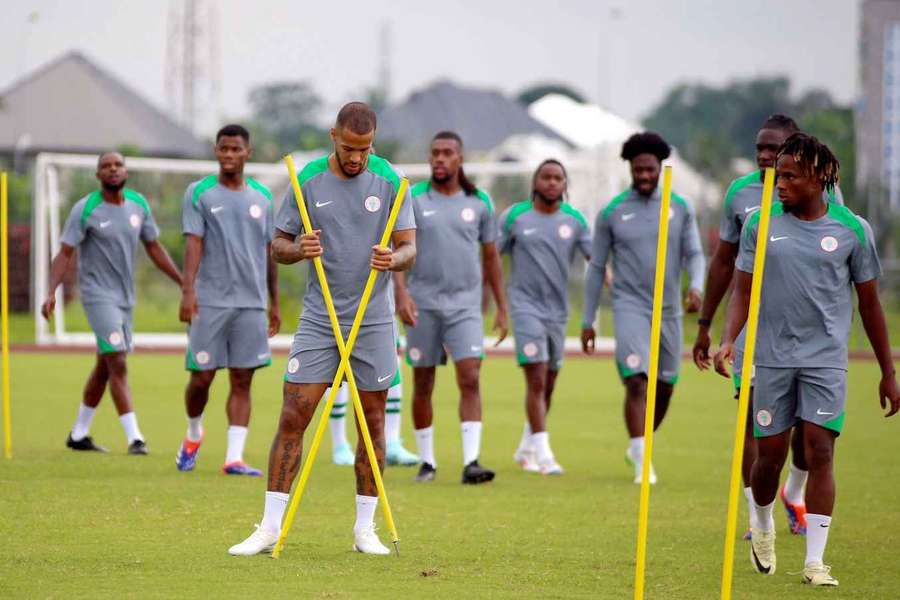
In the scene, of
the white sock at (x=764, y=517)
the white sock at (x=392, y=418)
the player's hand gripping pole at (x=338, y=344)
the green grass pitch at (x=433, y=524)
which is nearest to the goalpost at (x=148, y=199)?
the green grass pitch at (x=433, y=524)

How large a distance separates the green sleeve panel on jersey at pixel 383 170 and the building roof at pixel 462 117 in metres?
58.1

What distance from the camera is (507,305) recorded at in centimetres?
1422

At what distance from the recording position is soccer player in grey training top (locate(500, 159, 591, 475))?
13070 mm

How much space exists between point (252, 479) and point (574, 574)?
400cm

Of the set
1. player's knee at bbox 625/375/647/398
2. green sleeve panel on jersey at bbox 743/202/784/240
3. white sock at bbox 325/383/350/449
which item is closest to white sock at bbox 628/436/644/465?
player's knee at bbox 625/375/647/398

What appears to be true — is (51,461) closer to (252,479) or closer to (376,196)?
(252,479)

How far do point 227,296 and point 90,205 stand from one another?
1.72 m

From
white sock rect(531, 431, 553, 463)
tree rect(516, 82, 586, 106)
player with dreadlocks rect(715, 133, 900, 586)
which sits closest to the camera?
player with dreadlocks rect(715, 133, 900, 586)

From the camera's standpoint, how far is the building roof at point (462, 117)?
226 ft

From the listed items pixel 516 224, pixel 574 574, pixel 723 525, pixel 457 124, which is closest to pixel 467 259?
pixel 516 224

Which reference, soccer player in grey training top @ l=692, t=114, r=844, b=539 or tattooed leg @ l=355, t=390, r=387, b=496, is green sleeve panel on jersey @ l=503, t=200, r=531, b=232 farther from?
tattooed leg @ l=355, t=390, r=387, b=496

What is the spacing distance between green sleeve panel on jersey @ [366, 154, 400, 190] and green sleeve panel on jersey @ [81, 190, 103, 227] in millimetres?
5087

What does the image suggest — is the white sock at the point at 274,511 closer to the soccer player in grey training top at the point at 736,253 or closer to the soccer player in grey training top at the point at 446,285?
the soccer player in grey training top at the point at 736,253

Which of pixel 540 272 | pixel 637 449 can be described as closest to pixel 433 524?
pixel 637 449
